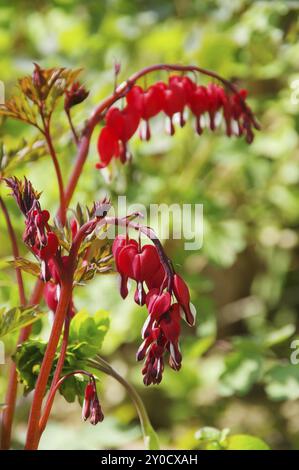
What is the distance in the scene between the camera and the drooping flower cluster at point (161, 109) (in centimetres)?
126

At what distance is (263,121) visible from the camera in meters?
2.56

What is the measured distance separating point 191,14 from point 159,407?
1.34 m

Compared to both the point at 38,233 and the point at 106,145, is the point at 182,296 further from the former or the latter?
the point at 106,145

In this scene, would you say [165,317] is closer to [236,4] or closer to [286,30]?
[286,30]

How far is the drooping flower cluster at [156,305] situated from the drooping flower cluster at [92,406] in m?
0.11

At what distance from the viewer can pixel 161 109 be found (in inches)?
50.7

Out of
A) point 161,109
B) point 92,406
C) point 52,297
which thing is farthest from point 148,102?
point 92,406

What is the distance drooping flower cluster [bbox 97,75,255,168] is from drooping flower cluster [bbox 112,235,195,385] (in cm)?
33

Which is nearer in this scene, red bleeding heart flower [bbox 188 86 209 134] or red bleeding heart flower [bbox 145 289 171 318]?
red bleeding heart flower [bbox 145 289 171 318]

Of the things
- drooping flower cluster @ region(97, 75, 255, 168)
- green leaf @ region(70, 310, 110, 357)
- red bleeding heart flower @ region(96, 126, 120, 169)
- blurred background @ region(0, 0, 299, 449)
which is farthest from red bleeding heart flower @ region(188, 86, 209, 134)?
green leaf @ region(70, 310, 110, 357)

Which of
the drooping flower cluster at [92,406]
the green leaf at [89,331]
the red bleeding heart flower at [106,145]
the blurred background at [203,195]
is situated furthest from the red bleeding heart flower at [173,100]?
the drooping flower cluster at [92,406]

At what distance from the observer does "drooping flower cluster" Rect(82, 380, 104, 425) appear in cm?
101

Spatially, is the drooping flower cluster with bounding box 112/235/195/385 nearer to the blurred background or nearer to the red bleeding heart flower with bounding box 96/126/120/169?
the red bleeding heart flower with bounding box 96/126/120/169
